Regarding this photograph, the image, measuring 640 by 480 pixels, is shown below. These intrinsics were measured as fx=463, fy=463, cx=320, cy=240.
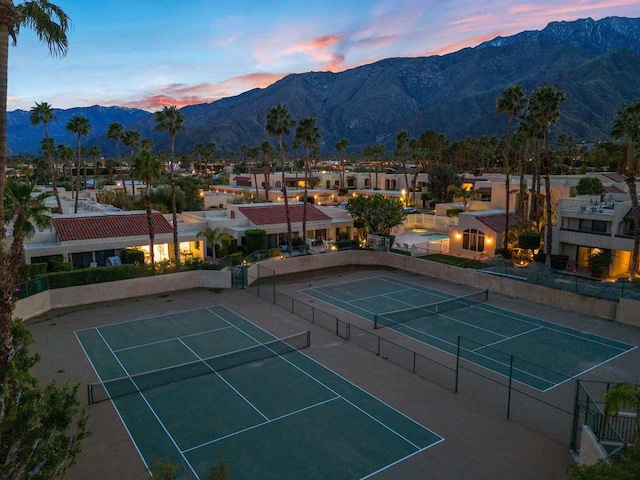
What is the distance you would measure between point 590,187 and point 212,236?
39085 mm

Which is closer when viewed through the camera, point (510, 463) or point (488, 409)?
point (510, 463)

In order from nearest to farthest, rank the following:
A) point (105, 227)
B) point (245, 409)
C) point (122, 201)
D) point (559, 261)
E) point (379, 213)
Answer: point (245, 409)
point (559, 261)
point (105, 227)
point (379, 213)
point (122, 201)

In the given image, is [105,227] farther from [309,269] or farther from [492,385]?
[492,385]

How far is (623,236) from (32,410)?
3951cm

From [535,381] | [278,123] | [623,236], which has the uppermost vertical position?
[278,123]

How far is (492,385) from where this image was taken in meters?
20.2

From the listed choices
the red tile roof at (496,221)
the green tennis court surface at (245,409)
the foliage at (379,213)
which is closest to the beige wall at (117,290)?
the green tennis court surface at (245,409)

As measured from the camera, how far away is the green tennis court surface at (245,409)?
580 inches

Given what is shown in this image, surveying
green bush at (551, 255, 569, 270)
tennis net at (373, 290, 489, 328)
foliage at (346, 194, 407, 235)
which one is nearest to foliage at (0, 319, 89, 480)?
tennis net at (373, 290, 489, 328)

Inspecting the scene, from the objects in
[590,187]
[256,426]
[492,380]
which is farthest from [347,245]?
[256,426]

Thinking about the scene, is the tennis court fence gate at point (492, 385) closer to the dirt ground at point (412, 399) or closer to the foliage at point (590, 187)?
Result: the dirt ground at point (412, 399)

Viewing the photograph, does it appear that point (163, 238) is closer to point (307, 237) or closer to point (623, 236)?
point (307, 237)

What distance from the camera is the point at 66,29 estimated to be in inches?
588

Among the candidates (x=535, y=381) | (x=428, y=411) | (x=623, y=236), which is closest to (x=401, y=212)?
(x=623, y=236)
